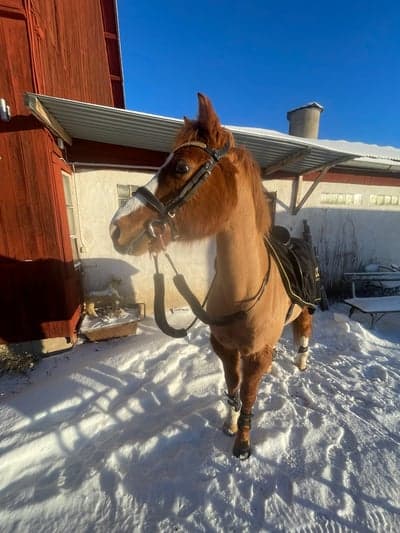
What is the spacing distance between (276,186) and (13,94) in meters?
5.17

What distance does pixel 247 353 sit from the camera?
5.75 feet

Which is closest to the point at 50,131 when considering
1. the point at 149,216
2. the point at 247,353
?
the point at 149,216

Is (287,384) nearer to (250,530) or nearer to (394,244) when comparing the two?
(250,530)

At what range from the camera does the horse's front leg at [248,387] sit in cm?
181

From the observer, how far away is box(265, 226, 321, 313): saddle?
2.02 meters

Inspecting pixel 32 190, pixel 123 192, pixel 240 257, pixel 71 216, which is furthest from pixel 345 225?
pixel 32 190

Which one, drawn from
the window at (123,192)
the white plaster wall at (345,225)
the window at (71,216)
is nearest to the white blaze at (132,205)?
the window at (71,216)

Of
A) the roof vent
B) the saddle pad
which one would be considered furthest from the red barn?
the roof vent

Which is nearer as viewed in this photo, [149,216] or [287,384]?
[149,216]

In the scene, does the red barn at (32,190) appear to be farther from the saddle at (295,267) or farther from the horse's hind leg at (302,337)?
the horse's hind leg at (302,337)

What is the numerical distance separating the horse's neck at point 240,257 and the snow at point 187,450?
56.6 inches

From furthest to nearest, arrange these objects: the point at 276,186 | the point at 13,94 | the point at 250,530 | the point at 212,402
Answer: the point at 276,186 < the point at 13,94 < the point at 212,402 < the point at 250,530

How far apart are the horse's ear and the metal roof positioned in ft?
7.16

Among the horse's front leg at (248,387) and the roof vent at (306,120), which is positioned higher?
the roof vent at (306,120)
